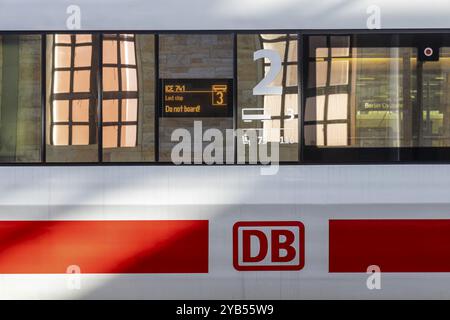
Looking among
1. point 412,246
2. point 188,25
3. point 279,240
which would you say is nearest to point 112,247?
point 279,240

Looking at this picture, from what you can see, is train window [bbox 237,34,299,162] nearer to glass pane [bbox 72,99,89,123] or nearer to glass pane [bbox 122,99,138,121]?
glass pane [bbox 122,99,138,121]

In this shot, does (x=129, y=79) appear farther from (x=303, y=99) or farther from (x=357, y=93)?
(x=357, y=93)

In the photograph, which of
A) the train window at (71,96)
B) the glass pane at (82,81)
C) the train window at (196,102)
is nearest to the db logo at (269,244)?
the train window at (196,102)

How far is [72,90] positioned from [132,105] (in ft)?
1.67

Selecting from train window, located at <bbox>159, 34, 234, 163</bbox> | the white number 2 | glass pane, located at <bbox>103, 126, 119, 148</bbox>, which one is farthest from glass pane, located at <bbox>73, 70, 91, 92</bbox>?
the white number 2

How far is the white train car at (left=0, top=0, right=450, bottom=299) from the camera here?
623 cm

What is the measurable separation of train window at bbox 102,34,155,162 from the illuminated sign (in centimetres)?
13

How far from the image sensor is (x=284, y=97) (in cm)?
624

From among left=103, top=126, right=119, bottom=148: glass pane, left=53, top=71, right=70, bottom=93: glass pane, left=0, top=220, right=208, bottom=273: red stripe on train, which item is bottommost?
left=0, top=220, right=208, bottom=273: red stripe on train

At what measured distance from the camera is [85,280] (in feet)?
20.6

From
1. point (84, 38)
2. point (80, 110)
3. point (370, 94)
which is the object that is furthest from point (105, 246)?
point (370, 94)

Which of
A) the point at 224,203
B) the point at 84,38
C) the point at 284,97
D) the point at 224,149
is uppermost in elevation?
the point at 84,38

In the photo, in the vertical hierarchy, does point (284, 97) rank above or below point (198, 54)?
below

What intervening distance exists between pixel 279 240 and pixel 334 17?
73.9 inches
